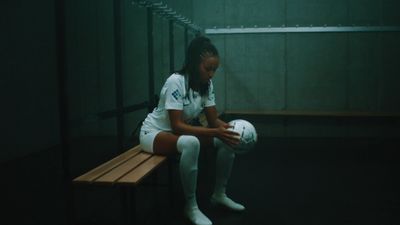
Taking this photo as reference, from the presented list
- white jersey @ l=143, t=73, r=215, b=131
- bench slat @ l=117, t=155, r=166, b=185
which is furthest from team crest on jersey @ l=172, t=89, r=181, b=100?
bench slat @ l=117, t=155, r=166, b=185

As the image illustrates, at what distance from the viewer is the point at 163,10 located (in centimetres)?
388

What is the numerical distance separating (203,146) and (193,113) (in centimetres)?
23

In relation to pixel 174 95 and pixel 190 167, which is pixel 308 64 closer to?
pixel 174 95

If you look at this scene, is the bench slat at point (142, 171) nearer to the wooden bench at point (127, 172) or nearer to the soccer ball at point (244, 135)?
the wooden bench at point (127, 172)

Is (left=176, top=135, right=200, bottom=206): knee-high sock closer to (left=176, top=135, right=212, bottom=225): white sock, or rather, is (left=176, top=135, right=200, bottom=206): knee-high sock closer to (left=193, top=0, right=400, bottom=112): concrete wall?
(left=176, top=135, right=212, bottom=225): white sock

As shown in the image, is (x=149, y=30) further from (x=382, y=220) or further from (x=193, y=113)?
(x=382, y=220)

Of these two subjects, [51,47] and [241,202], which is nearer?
[241,202]

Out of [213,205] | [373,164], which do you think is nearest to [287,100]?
[373,164]

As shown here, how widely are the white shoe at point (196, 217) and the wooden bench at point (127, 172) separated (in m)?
0.37

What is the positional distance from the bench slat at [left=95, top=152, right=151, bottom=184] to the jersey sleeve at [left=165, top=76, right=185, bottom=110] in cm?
36

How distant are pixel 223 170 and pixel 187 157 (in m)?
0.47

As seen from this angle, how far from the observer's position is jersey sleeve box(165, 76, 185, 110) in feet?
9.18

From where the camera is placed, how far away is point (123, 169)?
2.50 meters

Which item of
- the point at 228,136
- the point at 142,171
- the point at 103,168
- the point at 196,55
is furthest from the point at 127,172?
the point at 196,55
